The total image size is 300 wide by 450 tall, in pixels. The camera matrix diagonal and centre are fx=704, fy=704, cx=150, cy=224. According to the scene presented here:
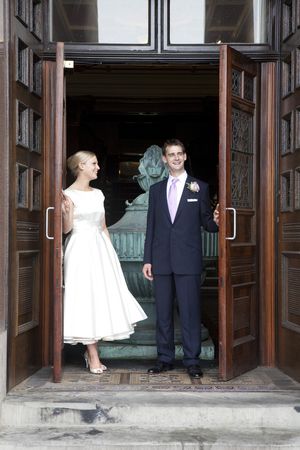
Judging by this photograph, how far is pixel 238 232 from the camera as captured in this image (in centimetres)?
479

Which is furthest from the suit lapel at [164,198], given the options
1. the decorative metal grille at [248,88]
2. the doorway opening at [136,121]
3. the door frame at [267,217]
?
the doorway opening at [136,121]

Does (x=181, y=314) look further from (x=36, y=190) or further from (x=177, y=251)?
(x=36, y=190)

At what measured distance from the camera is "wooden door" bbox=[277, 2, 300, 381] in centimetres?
468

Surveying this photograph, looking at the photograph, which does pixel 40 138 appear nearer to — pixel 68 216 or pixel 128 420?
pixel 68 216

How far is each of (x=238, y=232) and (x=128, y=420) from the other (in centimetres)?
148

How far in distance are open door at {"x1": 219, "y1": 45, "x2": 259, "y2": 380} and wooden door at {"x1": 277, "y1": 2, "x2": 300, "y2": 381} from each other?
0.19m

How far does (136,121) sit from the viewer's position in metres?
12.6

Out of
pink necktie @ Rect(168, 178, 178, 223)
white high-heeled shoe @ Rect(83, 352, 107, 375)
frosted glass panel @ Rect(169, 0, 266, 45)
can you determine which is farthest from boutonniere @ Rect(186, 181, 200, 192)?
white high-heeled shoe @ Rect(83, 352, 107, 375)

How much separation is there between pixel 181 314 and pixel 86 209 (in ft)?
3.20

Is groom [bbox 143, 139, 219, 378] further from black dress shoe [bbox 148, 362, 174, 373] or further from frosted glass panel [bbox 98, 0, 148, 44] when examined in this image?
frosted glass panel [bbox 98, 0, 148, 44]

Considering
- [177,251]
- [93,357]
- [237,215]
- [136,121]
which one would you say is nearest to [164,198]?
[177,251]

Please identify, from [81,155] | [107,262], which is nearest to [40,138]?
[81,155]

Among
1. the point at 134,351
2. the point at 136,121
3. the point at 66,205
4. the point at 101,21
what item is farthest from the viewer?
the point at 136,121

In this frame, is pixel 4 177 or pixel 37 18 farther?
pixel 37 18
